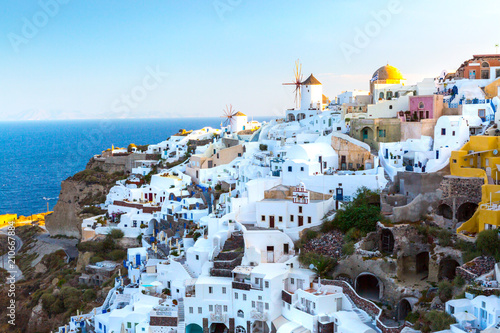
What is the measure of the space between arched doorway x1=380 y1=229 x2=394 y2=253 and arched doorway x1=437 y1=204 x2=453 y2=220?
2.58m

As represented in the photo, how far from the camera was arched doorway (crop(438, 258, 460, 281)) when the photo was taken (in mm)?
24038

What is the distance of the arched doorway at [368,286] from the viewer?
82.9 ft

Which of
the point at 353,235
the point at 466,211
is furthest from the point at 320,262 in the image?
the point at 466,211

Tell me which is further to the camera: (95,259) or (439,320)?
(95,259)

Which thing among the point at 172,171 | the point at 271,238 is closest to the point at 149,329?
the point at 271,238

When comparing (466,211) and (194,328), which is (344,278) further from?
(194,328)

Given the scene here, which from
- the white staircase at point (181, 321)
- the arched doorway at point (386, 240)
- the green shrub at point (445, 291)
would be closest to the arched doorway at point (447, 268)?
the green shrub at point (445, 291)

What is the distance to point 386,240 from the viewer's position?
26141mm

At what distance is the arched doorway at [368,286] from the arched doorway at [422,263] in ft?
6.27

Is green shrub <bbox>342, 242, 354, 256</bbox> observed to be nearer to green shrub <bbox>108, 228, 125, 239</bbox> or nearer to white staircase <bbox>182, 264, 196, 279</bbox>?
white staircase <bbox>182, 264, 196, 279</bbox>

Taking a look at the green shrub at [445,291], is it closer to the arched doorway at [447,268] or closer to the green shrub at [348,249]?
the arched doorway at [447,268]

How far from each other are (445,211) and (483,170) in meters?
2.53

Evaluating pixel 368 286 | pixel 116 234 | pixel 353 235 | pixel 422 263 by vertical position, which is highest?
pixel 353 235

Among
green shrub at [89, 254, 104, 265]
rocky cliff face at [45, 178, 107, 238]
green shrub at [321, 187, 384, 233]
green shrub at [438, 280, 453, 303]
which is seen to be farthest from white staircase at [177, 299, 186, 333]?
rocky cliff face at [45, 178, 107, 238]
